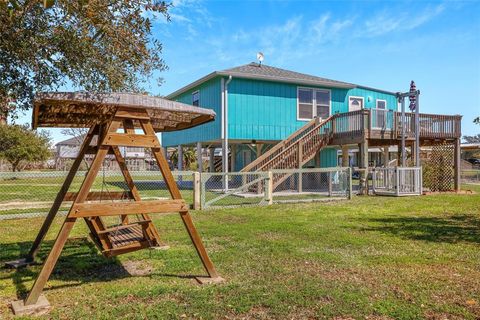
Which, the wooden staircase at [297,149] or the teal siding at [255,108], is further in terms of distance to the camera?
the teal siding at [255,108]

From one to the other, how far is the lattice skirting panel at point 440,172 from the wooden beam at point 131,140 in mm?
15842

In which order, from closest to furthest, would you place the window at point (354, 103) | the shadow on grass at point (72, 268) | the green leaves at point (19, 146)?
the shadow on grass at point (72, 268), the window at point (354, 103), the green leaves at point (19, 146)

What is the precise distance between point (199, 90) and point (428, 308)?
16850 millimetres

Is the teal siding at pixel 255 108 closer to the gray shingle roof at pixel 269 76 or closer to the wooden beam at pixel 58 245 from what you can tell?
the gray shingle roof at pixel 269 76

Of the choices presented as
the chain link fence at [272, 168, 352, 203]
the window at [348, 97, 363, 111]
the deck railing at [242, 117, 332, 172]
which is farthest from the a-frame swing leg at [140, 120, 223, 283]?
the window at [348, 97, 363, 111]

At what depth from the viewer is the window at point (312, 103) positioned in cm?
1880

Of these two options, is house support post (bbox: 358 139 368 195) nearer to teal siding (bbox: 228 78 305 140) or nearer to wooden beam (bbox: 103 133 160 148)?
teal siding (bbox: 228 78 305 140)

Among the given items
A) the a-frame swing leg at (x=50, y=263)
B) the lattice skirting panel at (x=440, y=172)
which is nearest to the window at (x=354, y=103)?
the lattice skirting panel at (x=440, y=172)

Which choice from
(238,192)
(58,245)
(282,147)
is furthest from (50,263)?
(282,147)

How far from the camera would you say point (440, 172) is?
17.3 m

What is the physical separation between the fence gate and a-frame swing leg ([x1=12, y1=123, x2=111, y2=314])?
710cm

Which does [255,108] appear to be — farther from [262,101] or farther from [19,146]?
[19,146]

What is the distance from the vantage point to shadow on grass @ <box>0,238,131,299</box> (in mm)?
4832

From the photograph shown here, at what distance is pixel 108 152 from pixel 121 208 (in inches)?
31.8
